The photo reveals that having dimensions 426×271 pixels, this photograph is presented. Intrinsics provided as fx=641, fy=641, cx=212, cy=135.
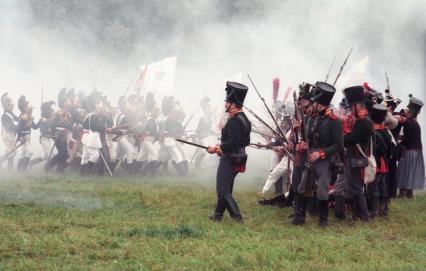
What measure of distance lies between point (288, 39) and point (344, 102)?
14542 mm

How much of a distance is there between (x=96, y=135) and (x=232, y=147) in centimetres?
697

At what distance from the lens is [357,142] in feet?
27.8

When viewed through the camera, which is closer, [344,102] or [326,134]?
[326,134]

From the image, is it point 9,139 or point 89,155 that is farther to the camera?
point 9,139

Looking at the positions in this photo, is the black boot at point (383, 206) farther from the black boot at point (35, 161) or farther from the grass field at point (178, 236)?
the black boot at point (35, 161)

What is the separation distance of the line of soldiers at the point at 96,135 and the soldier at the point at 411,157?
5786 mm

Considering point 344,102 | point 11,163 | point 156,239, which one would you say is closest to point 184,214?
point 156,239

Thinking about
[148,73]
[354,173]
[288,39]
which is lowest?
[354,173]

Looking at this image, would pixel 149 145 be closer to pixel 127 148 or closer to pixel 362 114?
pixel 127 148

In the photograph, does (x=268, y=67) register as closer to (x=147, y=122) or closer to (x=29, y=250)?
(x=147, y=122)

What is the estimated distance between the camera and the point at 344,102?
9.21 meters

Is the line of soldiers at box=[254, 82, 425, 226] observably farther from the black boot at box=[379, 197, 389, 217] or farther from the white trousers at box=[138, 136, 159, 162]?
the white trousers at box=[138, 136, 159, 162]

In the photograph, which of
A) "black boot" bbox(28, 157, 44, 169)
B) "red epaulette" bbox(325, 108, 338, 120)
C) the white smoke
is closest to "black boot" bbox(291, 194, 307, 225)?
"red epaulette" bbox(325, 108, 338, 120)

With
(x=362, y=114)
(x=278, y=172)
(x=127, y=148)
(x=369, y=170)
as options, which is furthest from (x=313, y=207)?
(x=127, y=148)
